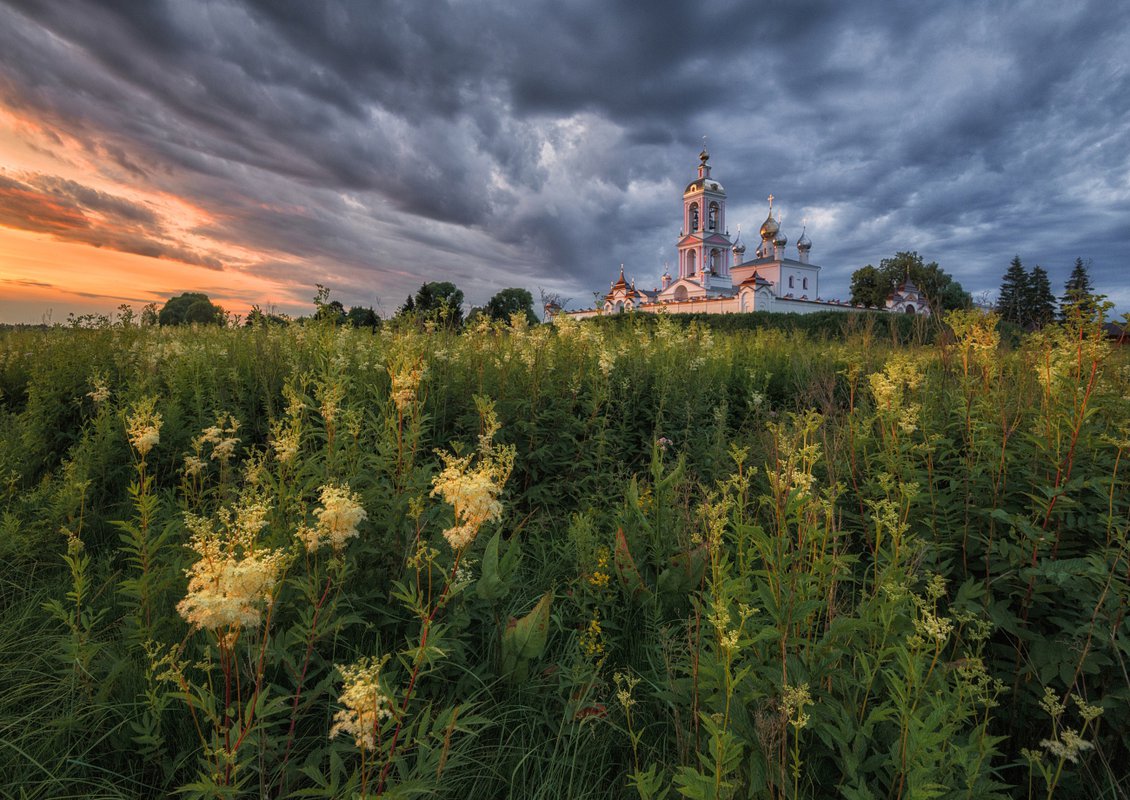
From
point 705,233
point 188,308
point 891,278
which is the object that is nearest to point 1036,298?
point 891,278

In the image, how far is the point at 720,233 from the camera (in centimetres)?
7775

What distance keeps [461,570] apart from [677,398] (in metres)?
3.57

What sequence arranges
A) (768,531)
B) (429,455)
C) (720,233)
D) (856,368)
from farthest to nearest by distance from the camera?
(720,233)
(429,455)
(856,368)
(768,531)

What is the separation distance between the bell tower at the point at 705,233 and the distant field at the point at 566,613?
75220 mm

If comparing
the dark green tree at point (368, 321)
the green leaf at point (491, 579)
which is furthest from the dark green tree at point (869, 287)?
the green leaf at point (491, 579)

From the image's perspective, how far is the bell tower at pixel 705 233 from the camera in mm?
76125

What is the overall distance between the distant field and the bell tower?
247 ft

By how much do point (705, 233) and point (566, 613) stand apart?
7999cm

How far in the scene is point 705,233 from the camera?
251ft

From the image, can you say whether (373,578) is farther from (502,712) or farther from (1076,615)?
(1076,615)

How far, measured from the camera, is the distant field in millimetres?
1638

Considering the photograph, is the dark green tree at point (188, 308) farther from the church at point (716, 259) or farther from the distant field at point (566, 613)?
the church at point (716, 259)

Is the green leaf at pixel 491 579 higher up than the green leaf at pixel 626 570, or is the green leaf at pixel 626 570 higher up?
the green leaf at pixel 491 579

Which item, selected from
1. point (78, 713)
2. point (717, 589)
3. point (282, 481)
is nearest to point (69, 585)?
point (78, 713)
